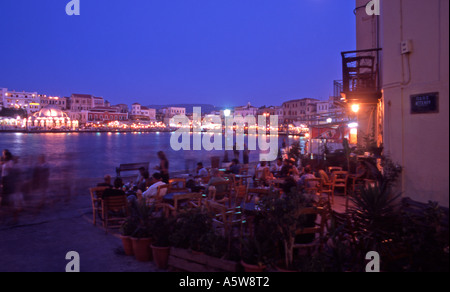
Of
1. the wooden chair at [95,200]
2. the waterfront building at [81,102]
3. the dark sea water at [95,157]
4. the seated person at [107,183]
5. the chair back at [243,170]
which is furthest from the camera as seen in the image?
the waterfront building at [81,102]

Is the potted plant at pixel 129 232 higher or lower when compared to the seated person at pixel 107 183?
lower

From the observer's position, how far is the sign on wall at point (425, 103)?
4.23 metres

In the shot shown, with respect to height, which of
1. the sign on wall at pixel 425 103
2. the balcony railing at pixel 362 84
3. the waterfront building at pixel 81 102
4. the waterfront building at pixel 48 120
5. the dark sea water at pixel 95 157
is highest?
the waterfront building at pixel 81 102

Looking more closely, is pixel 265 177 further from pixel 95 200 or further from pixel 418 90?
pixel 418 90

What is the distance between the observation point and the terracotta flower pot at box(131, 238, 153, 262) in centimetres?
472

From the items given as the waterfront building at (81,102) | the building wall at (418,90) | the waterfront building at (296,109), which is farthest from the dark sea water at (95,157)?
the waterfront building at (81,102)

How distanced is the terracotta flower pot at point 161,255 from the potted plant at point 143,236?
0.29 meters

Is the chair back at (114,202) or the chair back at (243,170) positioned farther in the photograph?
the chair back at (243,170)

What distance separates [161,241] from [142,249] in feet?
1.48

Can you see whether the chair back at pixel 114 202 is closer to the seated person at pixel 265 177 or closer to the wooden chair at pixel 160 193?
the wooden chair at pixel 160 193

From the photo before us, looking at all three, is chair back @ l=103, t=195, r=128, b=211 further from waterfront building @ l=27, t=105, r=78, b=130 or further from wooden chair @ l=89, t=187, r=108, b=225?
waterfront building @ l=27, t=105, r=78, b=130

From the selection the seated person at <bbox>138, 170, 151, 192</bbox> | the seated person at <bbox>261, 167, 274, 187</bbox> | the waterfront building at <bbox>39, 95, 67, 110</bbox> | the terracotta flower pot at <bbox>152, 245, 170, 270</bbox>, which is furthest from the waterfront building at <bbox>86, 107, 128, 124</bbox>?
the terracotta flower pot at <bbox>152, 245, 170, 270</bbox>

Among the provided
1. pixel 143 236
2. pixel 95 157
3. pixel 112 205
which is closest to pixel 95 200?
pixel 112 205

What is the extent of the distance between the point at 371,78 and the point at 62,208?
987cm
